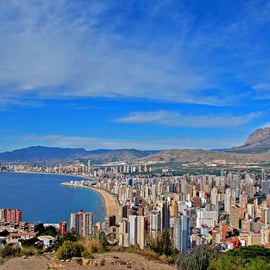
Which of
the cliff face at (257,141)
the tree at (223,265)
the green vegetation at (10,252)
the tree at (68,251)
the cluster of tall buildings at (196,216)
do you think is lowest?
the cluster of tall buildings at (196,216)

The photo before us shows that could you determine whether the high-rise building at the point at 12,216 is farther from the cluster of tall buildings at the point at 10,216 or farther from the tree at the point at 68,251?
the tree at the point at 68,251

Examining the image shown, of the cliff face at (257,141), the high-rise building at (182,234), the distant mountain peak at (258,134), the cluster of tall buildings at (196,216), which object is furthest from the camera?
the distant mountain peak at (258,134)

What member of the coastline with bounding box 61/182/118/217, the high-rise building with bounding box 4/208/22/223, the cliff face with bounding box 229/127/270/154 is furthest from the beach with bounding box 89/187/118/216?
the cliff face with bounding box 229/127/270/154

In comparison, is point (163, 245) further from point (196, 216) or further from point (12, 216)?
point (196, 216)

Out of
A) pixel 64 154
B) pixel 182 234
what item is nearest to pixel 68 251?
pixel 182 234

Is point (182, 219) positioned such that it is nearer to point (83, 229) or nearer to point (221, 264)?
point (83, 229)

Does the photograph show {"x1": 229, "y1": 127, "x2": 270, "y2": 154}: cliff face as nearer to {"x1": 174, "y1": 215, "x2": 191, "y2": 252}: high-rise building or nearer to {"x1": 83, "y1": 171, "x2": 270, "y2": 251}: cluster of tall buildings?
{"x1": 83, "y1": 171, "x2": 270, "y2": 251}: cluster of tall buildings

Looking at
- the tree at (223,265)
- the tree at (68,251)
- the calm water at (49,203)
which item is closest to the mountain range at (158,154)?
the calm water at (49,203)

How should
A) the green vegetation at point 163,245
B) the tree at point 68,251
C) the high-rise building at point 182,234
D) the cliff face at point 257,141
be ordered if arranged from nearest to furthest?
1. the tree at point 68,251
2. the green vegetation at point 163,245
3. the high-rise building at point 182,234
4. the cliff face at point 257,141
